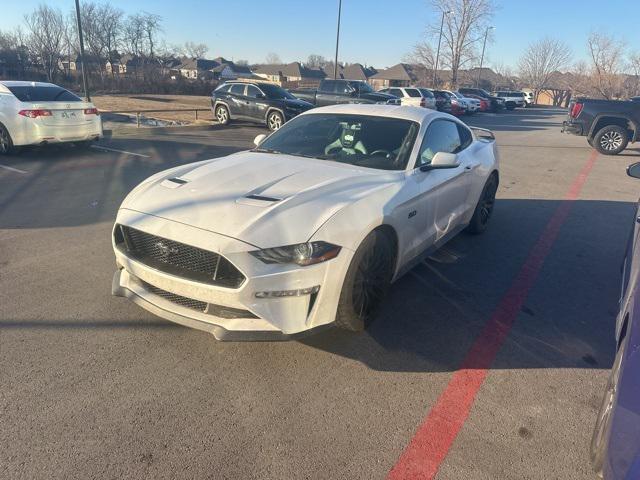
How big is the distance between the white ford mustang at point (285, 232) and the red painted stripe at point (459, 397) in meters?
0.76

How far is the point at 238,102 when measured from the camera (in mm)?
17000

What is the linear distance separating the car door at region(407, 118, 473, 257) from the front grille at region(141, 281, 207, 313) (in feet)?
5.55

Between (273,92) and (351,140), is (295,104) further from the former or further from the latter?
(351,140)

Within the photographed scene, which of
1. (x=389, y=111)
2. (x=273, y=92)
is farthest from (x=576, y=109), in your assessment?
(x=389, y=111)

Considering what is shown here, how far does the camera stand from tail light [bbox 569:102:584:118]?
46.4 ft

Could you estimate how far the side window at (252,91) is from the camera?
16.7m

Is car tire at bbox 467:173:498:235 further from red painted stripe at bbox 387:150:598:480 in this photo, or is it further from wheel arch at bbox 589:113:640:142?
wheel arch at bbox 589:113:640:142

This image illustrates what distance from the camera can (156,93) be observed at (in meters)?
49.0

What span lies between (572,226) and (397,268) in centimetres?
410

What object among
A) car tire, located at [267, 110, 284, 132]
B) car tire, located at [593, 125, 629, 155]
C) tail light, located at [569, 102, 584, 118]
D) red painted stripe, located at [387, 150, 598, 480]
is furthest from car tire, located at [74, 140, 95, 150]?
car tire, located at [593, 125, 629, 155]

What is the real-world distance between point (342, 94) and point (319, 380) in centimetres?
1944

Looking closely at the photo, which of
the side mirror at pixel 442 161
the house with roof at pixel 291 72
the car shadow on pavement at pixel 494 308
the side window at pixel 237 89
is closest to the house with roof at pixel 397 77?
the house with roof at pixel 291 72

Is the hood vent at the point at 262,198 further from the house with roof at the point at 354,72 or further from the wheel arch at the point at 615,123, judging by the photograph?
the house with roof at the point at 354,72

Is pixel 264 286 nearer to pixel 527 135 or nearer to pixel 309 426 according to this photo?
pixel 309 426
